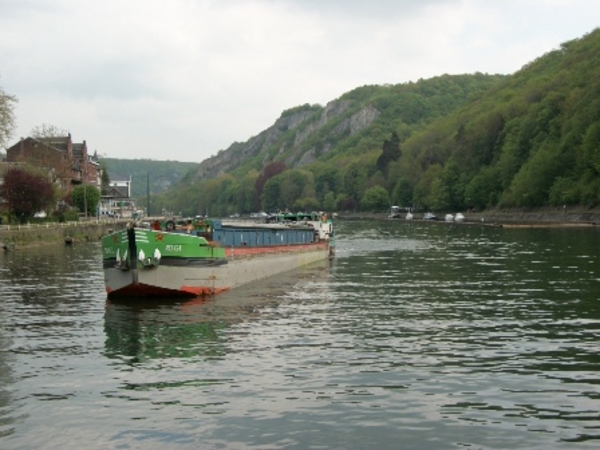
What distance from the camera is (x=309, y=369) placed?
2188cm

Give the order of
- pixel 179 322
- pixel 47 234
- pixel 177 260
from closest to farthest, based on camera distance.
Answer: pixel 179 322
pixel 177 260
pixel 47 234

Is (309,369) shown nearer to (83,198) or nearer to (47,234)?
(47,234)

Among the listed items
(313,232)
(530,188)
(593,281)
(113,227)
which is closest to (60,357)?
(593,281)

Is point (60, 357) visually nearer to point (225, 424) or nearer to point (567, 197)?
point (225, 424)

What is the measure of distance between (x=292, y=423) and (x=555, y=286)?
28.2 meters

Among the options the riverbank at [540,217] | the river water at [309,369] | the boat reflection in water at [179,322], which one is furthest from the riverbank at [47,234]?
the riverbank at [540,217]

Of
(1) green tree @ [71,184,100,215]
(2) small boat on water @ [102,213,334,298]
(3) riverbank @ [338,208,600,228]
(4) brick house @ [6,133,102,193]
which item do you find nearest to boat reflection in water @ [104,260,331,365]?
(2) small boat on water @ [102,213,334,298]

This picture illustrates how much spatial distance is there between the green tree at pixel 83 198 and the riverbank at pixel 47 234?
25.3 metres

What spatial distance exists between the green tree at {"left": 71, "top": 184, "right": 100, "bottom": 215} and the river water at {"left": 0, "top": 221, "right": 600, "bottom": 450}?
340 feet

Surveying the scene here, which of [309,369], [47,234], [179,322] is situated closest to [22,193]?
[47,234]

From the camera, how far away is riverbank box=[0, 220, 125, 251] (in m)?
82.9

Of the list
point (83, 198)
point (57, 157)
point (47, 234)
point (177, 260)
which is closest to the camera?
point (177, 260)

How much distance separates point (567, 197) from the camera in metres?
140

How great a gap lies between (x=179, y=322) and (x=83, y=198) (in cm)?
11781
